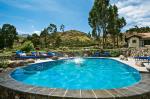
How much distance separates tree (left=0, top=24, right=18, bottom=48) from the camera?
158 feet

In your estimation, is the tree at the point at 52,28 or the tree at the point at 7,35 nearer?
the tree at the point at 7,35

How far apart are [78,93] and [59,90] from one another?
0.73 m

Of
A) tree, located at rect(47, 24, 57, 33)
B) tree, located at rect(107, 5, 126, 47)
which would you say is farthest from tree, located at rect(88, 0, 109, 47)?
tree, located at rect(47, 24, 57, 33)

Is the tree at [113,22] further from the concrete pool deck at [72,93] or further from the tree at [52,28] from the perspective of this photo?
the concrete pool deck at [72,93]

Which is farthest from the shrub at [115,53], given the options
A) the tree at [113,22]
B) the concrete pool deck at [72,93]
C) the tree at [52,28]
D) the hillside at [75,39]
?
the tree at [52,28]

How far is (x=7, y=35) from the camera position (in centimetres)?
5334

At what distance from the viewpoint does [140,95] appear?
586cm

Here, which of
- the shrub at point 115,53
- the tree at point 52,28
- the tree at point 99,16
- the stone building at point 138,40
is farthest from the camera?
the tree at point 52,28

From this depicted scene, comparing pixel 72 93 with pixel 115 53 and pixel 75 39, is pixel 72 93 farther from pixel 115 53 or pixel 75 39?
pixel 75 39

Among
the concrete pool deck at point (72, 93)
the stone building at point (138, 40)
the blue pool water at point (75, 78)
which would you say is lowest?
the blue pool water at point (75, 78)

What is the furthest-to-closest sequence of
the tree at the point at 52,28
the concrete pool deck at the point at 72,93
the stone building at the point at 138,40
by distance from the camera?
the tree at the point at 52,28
the stone building at the point at 138,40
the concrete pool deck at the point at 72,93

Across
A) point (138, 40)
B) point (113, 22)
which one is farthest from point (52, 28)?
point (138, 40)

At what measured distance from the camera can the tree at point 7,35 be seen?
48.2 metres

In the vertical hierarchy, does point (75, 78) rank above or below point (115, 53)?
below
